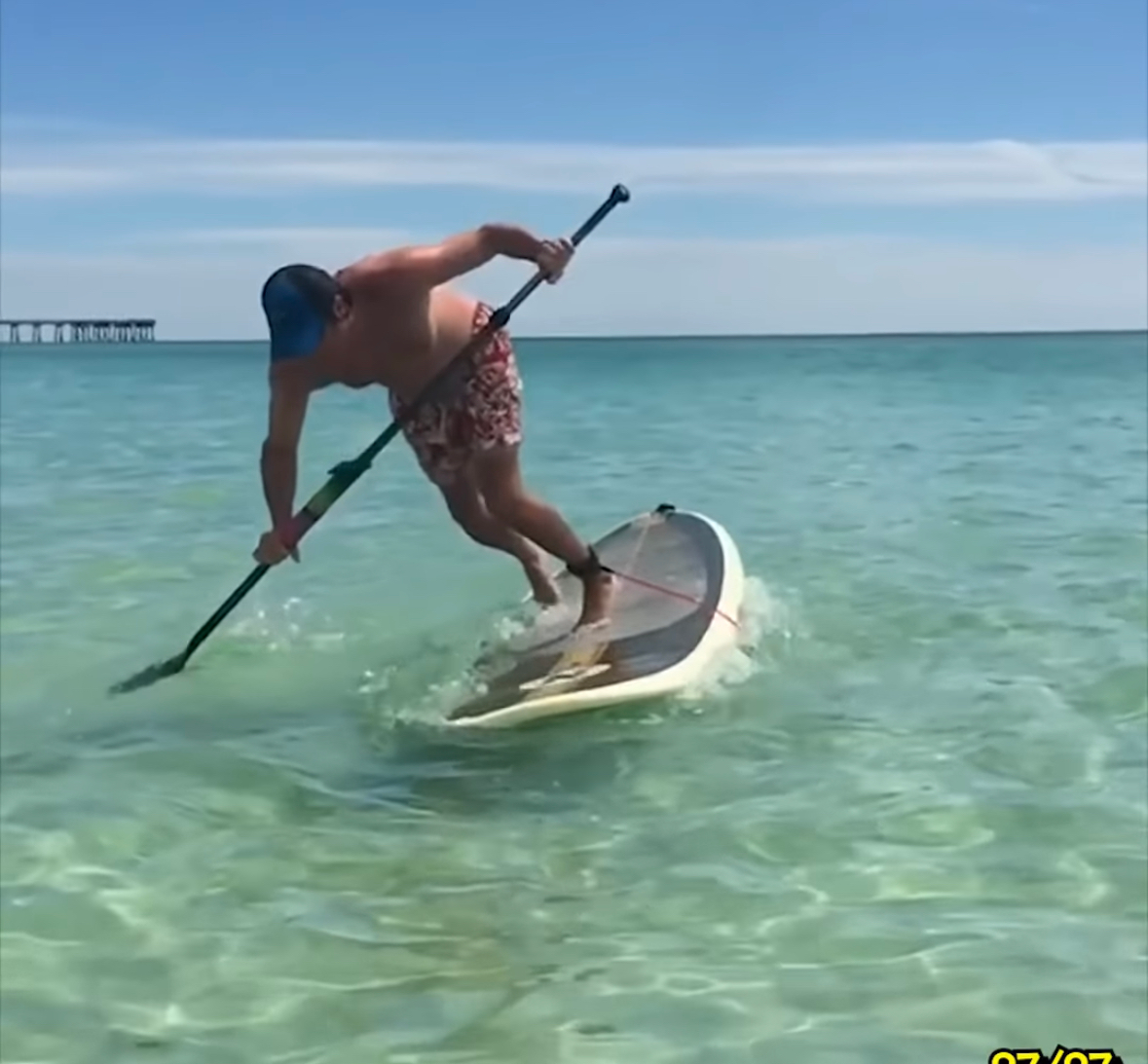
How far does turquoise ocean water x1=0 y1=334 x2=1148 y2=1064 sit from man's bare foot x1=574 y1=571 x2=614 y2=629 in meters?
0.67

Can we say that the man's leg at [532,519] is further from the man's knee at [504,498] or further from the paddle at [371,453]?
the paddle at [371,453]

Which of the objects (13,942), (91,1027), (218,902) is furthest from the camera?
(218,902)

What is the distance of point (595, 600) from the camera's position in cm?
746

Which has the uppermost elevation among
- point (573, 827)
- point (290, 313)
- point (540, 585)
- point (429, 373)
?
point (290, 313)

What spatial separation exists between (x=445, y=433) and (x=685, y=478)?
12544mm

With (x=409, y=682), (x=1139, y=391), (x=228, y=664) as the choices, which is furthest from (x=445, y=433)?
(x=1139, y=391)

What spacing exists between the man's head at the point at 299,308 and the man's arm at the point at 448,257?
0.18 metres

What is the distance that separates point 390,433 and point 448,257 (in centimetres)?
85

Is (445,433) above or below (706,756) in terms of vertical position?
above

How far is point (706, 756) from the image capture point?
6.26m

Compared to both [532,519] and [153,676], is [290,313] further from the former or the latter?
[153,676]

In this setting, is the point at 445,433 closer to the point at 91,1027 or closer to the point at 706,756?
the point at 706,756

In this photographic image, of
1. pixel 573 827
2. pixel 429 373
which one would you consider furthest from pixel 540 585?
pixel 573 827

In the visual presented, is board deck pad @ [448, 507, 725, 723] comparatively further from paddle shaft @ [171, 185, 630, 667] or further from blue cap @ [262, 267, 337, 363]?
blue cap @ [262, 267, 337, 363]
